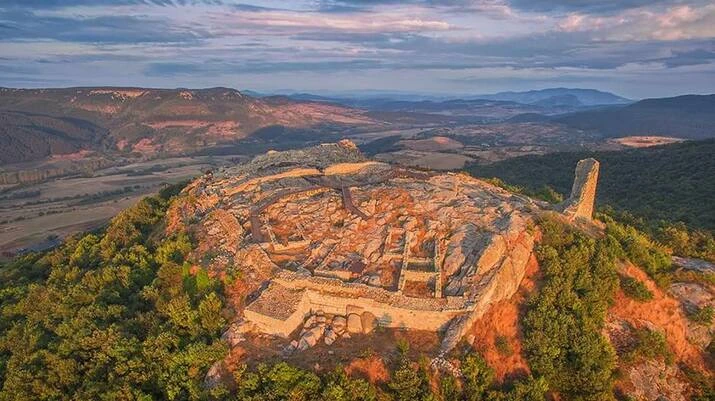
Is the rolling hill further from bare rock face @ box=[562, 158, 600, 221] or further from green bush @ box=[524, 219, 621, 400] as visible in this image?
green bush @ box=[524, 219, 621, 400]

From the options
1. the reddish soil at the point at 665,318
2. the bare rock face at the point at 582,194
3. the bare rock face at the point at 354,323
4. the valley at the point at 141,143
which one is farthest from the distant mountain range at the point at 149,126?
the reddish soil at the point at 665,318

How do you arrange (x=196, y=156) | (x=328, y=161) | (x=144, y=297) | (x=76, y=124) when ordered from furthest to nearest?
1. (x=76, y=124)
2. (x=196, y=156)
3. (x=328, y=161)
4. (x=144, y=297)

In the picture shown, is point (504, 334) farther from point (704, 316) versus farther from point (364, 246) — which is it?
point (704, 316)

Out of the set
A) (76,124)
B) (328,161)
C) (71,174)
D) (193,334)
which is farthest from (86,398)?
(76,124)

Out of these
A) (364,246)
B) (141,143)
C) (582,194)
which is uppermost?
(582,194)

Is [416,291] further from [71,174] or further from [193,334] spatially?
[71,174]

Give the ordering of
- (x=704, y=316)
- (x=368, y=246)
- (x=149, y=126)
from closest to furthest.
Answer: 1. (x=704, y=316)
2. (x=368, y=246)
3. (x=149, y=126)

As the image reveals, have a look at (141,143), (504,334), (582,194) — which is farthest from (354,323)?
(141,143)
